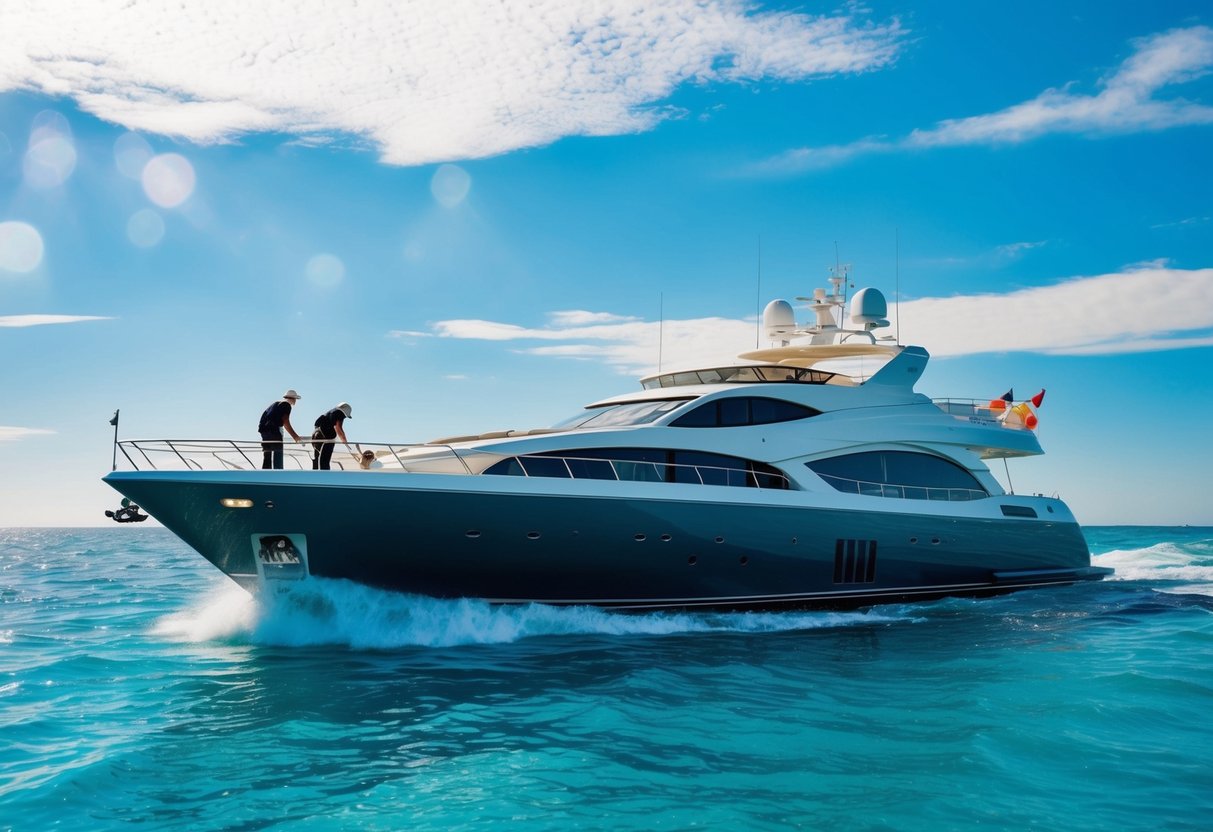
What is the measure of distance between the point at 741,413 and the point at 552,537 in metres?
4.00

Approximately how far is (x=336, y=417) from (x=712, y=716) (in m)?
6.15

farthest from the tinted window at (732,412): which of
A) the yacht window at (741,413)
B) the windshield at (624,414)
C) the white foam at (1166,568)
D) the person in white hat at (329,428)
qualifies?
the white foam at (1166,568)

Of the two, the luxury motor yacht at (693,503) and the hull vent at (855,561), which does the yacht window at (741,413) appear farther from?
the hull vent at (855,561)

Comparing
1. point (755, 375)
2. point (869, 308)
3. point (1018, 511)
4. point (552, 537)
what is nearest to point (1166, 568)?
point (1018, 511)

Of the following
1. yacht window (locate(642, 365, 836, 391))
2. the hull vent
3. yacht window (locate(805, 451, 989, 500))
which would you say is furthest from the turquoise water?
yacht window (locate(642, 365, 836, 391))

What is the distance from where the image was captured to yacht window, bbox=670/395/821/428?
13248 millimetres

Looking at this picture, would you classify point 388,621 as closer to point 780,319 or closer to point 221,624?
point 221,624

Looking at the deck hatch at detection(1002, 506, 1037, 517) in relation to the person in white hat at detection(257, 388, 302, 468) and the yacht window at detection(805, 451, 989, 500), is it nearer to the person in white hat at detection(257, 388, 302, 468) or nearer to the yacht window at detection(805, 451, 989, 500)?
the yacht window at detection(805, 451, 989, 500)

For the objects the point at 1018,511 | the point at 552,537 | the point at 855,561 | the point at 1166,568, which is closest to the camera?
the point at 552,537

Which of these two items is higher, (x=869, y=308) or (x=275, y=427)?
(x=869, y=308)

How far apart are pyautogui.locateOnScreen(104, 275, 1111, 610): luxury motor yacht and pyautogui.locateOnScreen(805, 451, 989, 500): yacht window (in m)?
0.03

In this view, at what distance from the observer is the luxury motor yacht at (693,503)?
10.5 metres

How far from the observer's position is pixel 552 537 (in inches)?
441

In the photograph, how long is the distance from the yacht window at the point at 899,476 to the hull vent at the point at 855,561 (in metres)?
0.90
